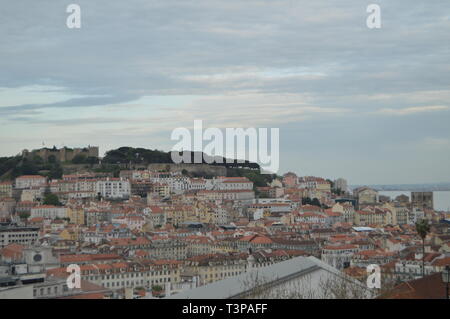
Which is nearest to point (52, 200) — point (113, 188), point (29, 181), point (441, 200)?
point (113, 188)

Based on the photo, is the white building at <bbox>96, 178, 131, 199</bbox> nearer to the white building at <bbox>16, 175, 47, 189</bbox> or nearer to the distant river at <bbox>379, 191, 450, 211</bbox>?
the white building at <bbox>16, 175, 47, 189</bbox>

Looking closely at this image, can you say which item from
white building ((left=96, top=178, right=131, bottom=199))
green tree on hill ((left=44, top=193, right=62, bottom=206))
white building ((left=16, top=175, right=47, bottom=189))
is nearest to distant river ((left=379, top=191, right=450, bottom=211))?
white building ((left=96, top=178, right=131, bottom=199))

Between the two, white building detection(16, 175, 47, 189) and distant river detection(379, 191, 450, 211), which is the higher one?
white building detection(16, 175, 47, 189)

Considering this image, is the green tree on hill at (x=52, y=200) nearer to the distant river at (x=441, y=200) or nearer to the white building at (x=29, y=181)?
the white building at (x=29, y=181)

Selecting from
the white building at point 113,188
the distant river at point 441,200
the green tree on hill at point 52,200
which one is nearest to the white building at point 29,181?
the white building at point 113,188

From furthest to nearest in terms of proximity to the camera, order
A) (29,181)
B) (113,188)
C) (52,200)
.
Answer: (29,181) < (113,188) < (52,200)

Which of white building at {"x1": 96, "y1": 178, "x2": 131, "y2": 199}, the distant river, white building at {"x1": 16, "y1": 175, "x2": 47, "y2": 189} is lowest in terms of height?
the distant river

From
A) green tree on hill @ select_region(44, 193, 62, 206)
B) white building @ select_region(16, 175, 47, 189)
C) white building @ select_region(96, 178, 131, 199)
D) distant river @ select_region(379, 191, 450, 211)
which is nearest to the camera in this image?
green tree on hill @ select_region(44, 193, 62, 206)

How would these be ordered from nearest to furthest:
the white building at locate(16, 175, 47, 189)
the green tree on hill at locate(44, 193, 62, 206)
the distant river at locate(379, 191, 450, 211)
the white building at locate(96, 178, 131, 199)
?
the green tree on hill at locate(44, 193, 62, 206)
the white building at locate(96, 178, 131, 199)
the white building at locate(16, 175, 47, 189)
the distant river at locate(379, 191, 450, 211)

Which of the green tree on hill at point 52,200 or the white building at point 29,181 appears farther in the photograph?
the white building at point 29,181

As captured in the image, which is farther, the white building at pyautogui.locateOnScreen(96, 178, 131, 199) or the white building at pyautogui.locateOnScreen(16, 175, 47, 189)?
the white building at pyautogui.locateOnScreen(16, 175, 47, 189)

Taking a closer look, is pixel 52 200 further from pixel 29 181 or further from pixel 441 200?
pixel 441 200

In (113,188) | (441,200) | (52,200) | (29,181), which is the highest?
(29,181)
